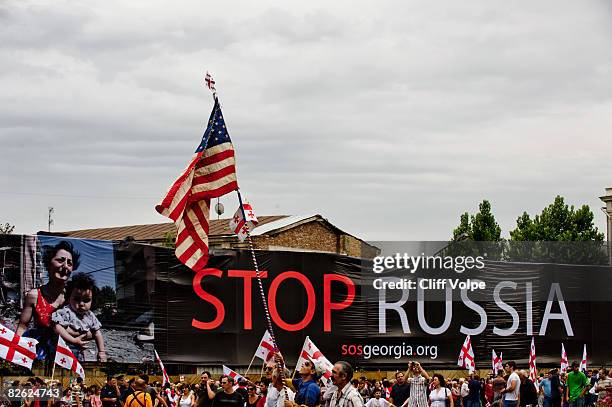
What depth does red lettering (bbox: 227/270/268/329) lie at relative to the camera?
40062 millimetres

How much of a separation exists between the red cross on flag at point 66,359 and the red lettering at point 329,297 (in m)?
10.0

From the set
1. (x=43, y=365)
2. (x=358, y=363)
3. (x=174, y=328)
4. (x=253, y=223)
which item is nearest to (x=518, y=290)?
(x=358, y=363)

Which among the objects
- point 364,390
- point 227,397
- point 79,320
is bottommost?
point 364,390

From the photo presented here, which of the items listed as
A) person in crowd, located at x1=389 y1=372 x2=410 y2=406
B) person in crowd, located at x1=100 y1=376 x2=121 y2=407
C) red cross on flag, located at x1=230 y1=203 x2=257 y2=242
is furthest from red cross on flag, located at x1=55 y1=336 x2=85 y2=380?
red cross on flag, located at x1=230 y1=203 x2=257 y2=242

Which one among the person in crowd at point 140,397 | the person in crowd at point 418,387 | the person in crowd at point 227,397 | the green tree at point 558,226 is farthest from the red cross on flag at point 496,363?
the green tree at point 558,226

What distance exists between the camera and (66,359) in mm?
32781

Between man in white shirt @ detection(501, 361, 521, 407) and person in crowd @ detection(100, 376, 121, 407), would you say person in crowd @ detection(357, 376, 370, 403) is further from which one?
person in crowd @ detection(100, 376, 121, 407)

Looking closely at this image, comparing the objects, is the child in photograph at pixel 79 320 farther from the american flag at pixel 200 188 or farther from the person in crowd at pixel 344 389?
the person in crowd at pixel 344 389

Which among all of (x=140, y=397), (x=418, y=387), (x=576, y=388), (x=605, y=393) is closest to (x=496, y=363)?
(x=576, y=388)

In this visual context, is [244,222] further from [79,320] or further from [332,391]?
[79,320]

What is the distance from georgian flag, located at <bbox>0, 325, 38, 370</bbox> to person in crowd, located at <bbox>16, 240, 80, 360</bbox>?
1.45ft

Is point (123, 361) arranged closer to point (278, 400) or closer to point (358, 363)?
point (358, 363)

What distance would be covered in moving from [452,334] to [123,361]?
42.1 feet

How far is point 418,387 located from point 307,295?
64.3 ft
